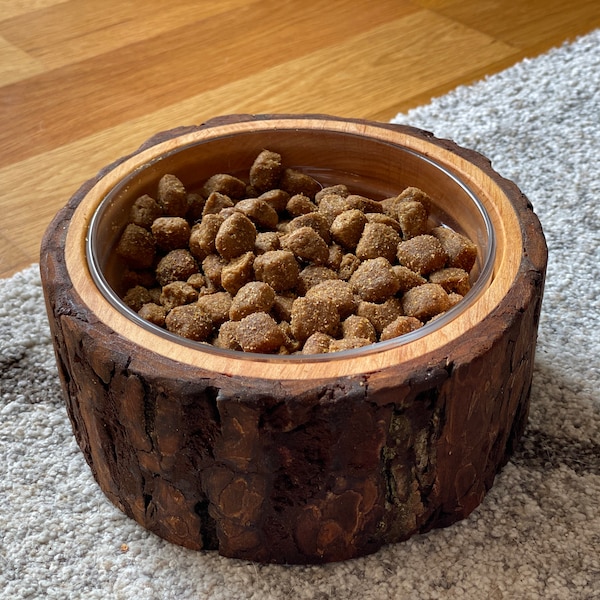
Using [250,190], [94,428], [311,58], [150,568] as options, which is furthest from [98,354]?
[311,58]

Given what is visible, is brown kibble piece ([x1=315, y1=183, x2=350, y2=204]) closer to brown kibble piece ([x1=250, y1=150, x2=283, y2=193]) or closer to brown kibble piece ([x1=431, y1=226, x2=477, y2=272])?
brown kibble piece ([x1=250, y1=150, x2=283, y2=193])

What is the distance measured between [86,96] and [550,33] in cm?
105

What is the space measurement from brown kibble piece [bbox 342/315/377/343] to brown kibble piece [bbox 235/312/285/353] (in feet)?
0.23

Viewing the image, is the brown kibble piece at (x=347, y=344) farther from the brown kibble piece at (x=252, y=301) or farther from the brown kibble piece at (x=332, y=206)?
the brown kibble piece at (x=332, y=206)

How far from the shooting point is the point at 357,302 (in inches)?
39.7

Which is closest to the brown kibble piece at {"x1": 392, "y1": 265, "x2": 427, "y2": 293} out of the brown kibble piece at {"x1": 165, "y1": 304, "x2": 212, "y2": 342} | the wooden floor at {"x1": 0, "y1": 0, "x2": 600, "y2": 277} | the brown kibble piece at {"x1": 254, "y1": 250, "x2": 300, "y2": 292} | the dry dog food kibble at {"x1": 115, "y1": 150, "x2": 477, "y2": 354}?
the dry dog food kibble at {"x1": 115, "y1": 150, "x2": 477, "y2": 354}

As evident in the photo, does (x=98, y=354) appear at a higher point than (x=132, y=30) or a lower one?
higher

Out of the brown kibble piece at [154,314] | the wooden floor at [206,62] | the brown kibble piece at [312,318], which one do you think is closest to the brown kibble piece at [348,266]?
the brown kibble piece at [312,318]

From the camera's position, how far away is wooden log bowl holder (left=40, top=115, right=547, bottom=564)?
85cm

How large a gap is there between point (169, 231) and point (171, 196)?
52 millimetres

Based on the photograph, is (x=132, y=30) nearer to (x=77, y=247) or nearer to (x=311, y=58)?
(x=311, y=58)

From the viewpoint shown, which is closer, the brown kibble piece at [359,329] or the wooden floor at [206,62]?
the brown kibble piece at [359,329]

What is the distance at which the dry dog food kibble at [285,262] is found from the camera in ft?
3.18

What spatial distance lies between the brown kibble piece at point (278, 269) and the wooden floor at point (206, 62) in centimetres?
68
